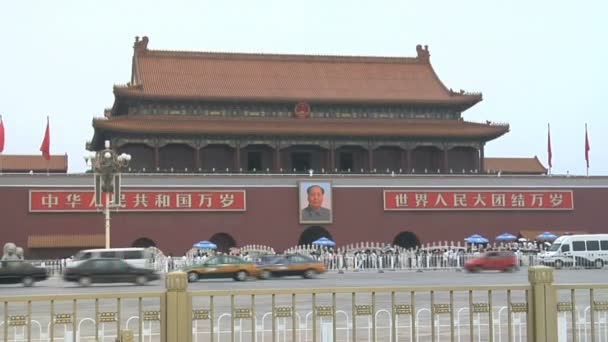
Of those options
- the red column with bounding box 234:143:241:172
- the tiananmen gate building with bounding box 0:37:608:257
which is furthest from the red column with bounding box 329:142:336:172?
the red column with bounding box 234:143:241:172

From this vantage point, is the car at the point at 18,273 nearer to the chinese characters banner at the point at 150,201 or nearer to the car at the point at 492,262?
the chinese characters banner at the point at 150,201

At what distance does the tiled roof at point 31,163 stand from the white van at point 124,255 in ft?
80.0

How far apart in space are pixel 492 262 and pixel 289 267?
25.7 feet

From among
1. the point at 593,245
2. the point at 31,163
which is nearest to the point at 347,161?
the point at 593,245

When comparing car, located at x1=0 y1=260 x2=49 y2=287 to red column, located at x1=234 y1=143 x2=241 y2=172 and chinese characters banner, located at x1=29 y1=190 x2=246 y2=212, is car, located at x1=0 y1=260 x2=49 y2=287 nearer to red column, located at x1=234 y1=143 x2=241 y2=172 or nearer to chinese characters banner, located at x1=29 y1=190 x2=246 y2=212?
chinese characters banner, located at x1=29 y1=190 x2=246 y2=212

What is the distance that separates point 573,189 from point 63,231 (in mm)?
23025

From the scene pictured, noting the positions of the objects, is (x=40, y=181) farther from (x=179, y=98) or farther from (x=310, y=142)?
(x=310, y=142)

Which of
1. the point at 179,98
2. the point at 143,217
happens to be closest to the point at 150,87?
the point at 179,98

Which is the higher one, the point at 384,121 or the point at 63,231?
the point at 384,121

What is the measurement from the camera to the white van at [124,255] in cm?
2923

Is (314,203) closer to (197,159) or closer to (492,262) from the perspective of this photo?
(197,159)

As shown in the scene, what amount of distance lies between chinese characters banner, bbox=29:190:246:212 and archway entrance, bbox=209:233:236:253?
4.05ft

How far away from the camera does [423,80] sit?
48062 millimetres

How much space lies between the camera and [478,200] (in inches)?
1682
